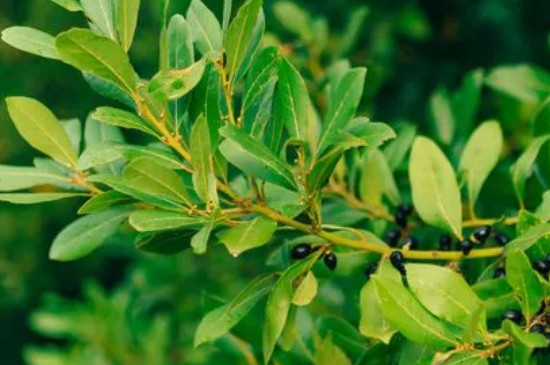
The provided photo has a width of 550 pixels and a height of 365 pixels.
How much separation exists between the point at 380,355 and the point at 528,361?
337mm

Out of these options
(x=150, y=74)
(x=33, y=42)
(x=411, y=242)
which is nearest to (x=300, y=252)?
(x=411, y=242)

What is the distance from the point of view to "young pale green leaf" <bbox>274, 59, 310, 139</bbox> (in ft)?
4.47

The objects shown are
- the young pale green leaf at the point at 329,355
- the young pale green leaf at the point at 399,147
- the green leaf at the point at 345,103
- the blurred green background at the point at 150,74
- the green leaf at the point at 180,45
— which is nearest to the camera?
the green leaf at the point at 180,45

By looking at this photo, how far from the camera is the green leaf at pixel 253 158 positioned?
1.27 metres

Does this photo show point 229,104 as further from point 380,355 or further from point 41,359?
point 41,359

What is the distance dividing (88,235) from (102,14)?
0.33 meters

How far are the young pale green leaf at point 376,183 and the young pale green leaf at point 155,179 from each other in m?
0.49

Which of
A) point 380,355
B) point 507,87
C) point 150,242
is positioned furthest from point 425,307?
point 507,87

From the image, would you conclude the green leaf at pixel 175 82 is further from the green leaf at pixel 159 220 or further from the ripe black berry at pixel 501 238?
the ripe black berry at pixel 501 238

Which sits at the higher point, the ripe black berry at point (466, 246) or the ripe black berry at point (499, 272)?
the ripe black berry at point (466, 246)

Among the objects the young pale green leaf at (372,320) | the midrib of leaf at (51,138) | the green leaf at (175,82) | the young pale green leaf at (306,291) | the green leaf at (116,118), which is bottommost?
the young pale green leaf at (372,320)

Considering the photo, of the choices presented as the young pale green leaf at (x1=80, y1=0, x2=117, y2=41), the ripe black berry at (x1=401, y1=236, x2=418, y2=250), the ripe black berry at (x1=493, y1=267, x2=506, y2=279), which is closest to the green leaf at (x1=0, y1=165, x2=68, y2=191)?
the young pale green leaf at (x1=80, y1=0, x2=117, y2=41)

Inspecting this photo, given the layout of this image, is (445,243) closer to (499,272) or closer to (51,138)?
(499,272)

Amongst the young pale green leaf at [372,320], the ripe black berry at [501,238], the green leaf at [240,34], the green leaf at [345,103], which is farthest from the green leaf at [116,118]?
the ripe black berry at [501,238]
